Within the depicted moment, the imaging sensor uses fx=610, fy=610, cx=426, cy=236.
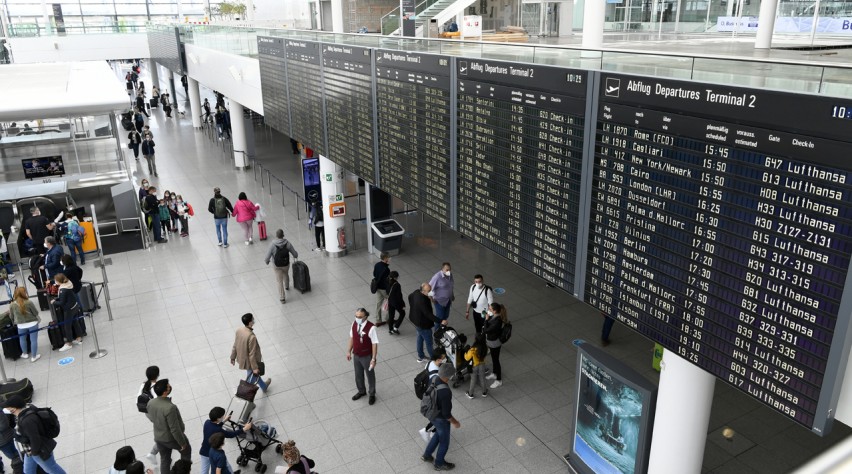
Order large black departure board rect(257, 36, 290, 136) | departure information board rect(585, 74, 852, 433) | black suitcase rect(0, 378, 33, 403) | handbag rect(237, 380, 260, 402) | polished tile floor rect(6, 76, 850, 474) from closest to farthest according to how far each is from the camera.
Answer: departure information board rect(585, 74, 852, 433), black suitcase rect(0, 378, 33, 403), polished tile floor rect(6, 76, 850, 474), handbag rect(237, 380, 260, 402), large black departure board rect(257, 36, 290, 136)

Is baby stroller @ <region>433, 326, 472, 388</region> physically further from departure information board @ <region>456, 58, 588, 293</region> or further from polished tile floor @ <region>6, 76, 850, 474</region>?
departure information board @ <region>456, 58, 588, 293</region>

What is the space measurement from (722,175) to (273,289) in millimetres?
10160

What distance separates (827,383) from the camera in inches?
154

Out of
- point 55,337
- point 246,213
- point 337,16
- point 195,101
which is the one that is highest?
point 337,16

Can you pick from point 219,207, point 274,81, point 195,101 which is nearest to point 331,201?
point 219,207

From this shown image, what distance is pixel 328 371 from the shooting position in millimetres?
9734

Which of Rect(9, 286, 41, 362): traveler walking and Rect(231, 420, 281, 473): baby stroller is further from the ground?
Rect(9, 286, 41, 362): traveler walking

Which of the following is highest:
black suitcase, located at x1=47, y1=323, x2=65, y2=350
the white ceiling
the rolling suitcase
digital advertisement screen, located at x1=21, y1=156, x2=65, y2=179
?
the white ceiling

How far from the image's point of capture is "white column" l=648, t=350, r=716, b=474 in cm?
571

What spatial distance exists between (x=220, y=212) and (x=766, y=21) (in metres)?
12.0

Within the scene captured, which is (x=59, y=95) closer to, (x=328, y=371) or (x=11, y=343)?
(x=11, y=343)

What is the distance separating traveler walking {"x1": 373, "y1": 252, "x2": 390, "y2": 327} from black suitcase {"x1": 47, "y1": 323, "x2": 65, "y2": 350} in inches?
216

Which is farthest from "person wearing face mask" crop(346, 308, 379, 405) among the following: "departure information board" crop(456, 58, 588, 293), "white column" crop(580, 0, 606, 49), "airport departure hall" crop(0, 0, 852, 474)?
"white column" crop(580, 0, 606, 49)

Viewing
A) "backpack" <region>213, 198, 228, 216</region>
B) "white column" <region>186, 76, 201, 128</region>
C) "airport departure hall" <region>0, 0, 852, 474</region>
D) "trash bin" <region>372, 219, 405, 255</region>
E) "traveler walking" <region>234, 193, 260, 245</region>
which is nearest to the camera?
"airport departure hall" <region>0, 0, 852, 474</region>
